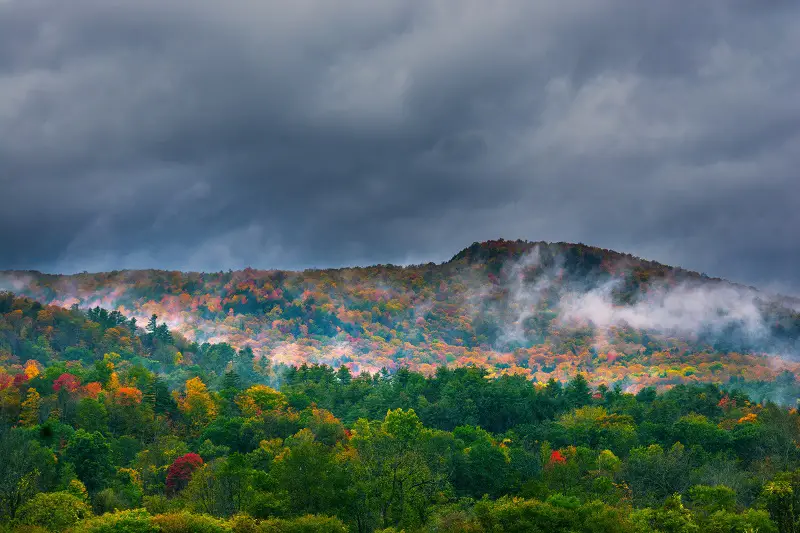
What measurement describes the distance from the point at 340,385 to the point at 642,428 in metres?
74.8

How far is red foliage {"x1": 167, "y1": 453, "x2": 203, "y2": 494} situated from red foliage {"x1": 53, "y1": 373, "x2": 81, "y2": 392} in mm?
48907

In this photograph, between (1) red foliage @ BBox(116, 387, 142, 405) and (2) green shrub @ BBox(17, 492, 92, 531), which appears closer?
(2) green shrub @ BBox(17, 492, 92, 531)

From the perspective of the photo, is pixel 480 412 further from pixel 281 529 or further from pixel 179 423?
pixel 281 529

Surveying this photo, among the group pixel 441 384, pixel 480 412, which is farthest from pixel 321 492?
pixel 441 384

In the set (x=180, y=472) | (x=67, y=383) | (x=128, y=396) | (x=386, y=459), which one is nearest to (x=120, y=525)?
(x=386, y=459)

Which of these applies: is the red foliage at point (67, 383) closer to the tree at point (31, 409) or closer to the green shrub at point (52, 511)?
the tree at point (31, 409)

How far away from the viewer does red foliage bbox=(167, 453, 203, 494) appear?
10656 cm

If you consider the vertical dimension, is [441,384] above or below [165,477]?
Result: above

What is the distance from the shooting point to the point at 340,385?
617 feet

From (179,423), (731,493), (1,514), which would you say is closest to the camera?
(1,514)

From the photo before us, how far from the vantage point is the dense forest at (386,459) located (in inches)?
2958

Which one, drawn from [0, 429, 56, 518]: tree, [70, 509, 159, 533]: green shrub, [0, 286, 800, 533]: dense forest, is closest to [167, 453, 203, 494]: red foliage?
[0, 286, 800, 533]: dense forest

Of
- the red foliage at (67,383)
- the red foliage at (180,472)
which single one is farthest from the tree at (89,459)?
the red foliage at (67,383)

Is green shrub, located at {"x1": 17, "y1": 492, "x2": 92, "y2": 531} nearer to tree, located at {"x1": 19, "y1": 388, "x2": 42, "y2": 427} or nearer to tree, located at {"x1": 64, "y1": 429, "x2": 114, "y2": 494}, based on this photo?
tree, located at {"x1": 64, "y1": 429, "x2": 114, "y2": 494}
